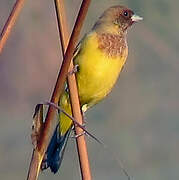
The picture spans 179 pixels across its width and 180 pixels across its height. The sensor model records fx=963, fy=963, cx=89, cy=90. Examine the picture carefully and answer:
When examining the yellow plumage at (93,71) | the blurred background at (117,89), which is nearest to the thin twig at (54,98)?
the yellow plumage at (93,71)

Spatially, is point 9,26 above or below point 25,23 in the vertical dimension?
below

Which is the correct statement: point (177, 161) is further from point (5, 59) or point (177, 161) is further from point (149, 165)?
point (5, 59)

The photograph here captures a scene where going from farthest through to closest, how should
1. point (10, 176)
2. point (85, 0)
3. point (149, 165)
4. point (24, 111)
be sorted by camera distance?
point (24, 111) → point (149, 165) → point (10, 176) → point (85, 0)

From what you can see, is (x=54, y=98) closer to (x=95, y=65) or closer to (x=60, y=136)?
(x=60, y=136)

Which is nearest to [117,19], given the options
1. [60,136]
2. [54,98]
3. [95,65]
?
[95,65]

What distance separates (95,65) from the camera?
2637 mm

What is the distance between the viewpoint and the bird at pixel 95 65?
2574mm

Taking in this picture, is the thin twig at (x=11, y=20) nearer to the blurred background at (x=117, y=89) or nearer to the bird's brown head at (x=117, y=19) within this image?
the bird's brown head at (x=117, y=19)

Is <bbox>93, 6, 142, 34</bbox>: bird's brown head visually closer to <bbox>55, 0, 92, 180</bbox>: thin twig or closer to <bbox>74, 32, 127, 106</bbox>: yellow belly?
<bbox>74, 32, 127, 106</bbox>: yellow belly

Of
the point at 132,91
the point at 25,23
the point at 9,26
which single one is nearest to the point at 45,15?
the point at 25,23

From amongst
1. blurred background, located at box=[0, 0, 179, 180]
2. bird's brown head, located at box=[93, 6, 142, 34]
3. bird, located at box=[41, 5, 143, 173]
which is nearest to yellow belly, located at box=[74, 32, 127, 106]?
bird, located at box=[41, 5, 143, 173]

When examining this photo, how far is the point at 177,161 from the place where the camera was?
7672 millimetres

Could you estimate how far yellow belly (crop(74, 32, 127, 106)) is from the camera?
2.61 m

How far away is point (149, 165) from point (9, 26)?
6145 mm
